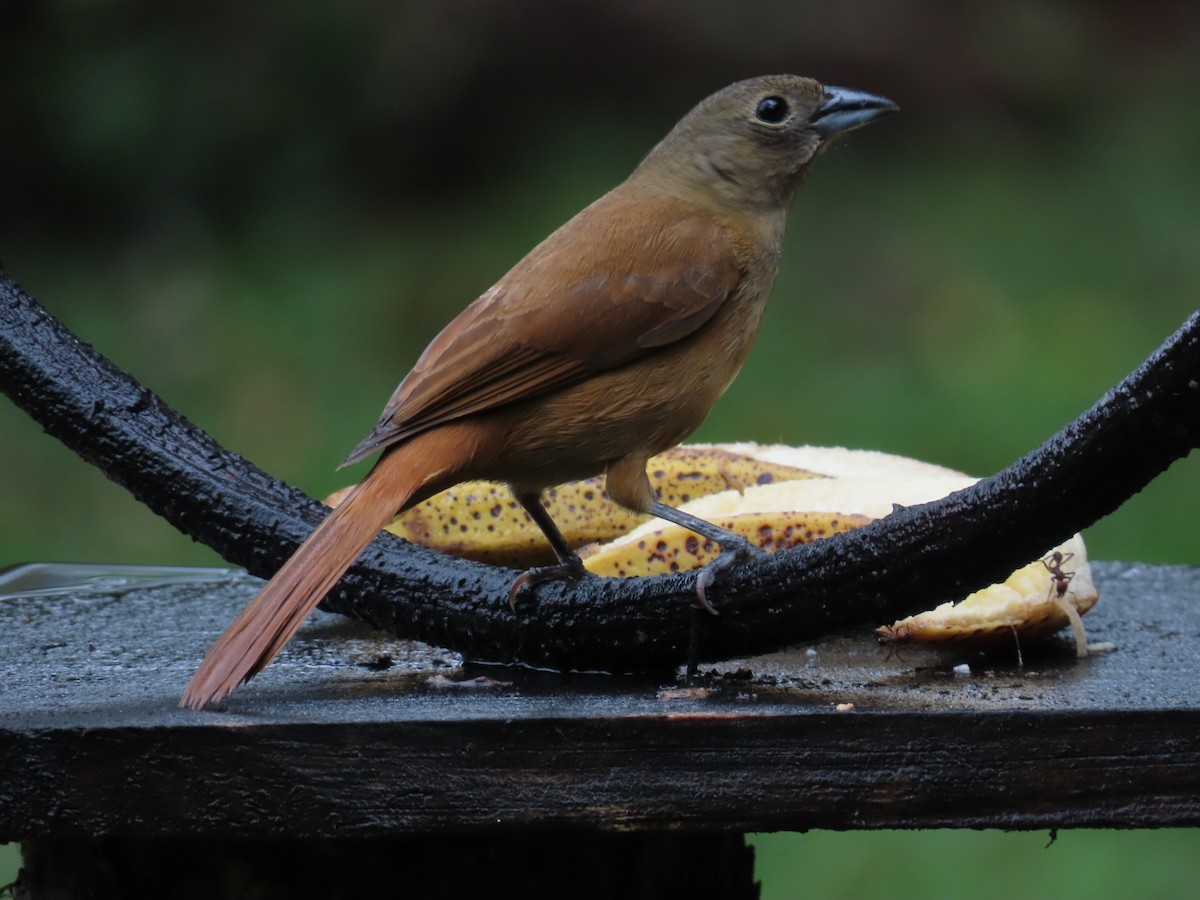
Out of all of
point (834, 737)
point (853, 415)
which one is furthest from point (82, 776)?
point (853, 415)

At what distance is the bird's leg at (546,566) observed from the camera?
A: 263cm

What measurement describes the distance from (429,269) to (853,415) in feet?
8.97

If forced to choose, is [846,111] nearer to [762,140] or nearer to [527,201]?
[762,140]

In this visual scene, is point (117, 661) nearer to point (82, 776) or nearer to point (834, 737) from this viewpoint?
point (82, 776)

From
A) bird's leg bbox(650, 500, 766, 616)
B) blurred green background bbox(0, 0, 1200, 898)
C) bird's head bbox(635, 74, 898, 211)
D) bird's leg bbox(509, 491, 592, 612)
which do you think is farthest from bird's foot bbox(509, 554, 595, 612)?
blurred green background bbox(0, 0, 1200, 898)

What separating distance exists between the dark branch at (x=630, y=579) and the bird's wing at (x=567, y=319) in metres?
0.24

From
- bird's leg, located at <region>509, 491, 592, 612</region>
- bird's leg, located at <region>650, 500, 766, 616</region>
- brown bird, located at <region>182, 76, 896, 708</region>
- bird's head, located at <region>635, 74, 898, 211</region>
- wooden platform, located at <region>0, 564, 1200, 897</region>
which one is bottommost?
wooden platform, located at <region>0, 564, 1200, 897</region>

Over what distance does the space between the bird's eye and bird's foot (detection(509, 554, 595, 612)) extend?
1.05 meters

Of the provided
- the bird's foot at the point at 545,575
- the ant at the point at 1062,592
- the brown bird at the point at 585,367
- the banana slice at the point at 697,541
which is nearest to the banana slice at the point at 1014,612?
the ant at the point at 1062,592

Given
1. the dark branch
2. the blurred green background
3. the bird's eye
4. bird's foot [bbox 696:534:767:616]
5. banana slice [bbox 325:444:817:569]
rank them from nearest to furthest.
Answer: the dark branch, bird's foot [bbox 696:534:767:616], banana slice [bbox 325:444:817:569], the bird's eye, the blurred green background

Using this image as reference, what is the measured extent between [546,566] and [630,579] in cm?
51

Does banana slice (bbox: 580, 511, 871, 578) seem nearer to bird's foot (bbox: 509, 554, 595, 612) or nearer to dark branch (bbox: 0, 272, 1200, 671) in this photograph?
bird's foot (bbox: 509, 554, 595, 612)

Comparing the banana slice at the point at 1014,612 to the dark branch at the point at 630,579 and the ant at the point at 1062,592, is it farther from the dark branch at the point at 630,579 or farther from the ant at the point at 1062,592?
the dark branch at the point at 630,579

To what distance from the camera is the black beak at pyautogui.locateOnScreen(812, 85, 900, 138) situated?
343 centimetres
